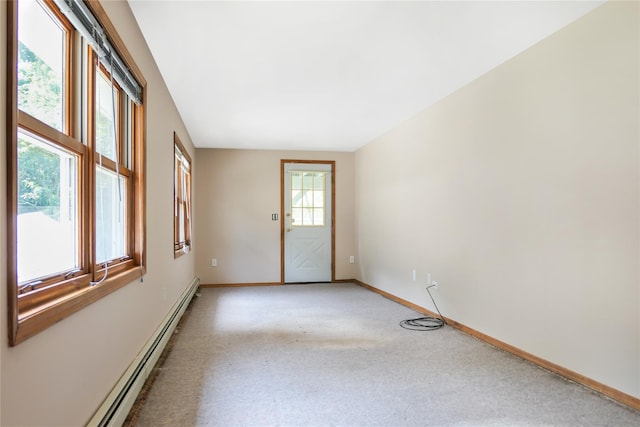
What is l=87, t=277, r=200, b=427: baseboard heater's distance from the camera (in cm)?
179

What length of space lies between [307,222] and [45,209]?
5.47 m

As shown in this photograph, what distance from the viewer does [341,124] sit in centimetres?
511

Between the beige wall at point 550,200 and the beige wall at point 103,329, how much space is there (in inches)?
105

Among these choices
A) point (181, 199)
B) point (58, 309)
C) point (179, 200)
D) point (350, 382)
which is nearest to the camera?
point (58, 309)

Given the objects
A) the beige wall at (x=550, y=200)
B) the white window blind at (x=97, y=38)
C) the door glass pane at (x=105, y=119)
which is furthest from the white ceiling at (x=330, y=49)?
the door glass pane at (x=105, y=119)

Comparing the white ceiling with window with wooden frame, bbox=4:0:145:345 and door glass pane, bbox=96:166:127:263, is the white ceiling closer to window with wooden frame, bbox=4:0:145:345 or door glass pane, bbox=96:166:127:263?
window with wooden frame, bbox=4:0:145:345

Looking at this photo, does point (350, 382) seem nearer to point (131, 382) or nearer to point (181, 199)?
point (131, 382)

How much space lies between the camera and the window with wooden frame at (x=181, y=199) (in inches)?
172

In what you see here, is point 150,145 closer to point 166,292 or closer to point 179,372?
point 166,292

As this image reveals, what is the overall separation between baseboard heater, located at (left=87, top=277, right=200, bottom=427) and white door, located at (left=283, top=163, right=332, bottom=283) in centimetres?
333

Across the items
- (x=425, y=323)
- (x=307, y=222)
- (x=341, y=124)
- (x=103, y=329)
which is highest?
(x=341, y=124)

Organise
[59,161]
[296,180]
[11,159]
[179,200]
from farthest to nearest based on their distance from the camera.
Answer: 1. [296,180]
2. [179,200]
3. [59,161]
4. [11,159]

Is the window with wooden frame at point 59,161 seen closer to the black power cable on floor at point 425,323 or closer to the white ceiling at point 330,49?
the white ceiling at point 330,49

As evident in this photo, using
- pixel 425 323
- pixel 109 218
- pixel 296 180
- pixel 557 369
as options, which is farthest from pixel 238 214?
pixel 557 369
